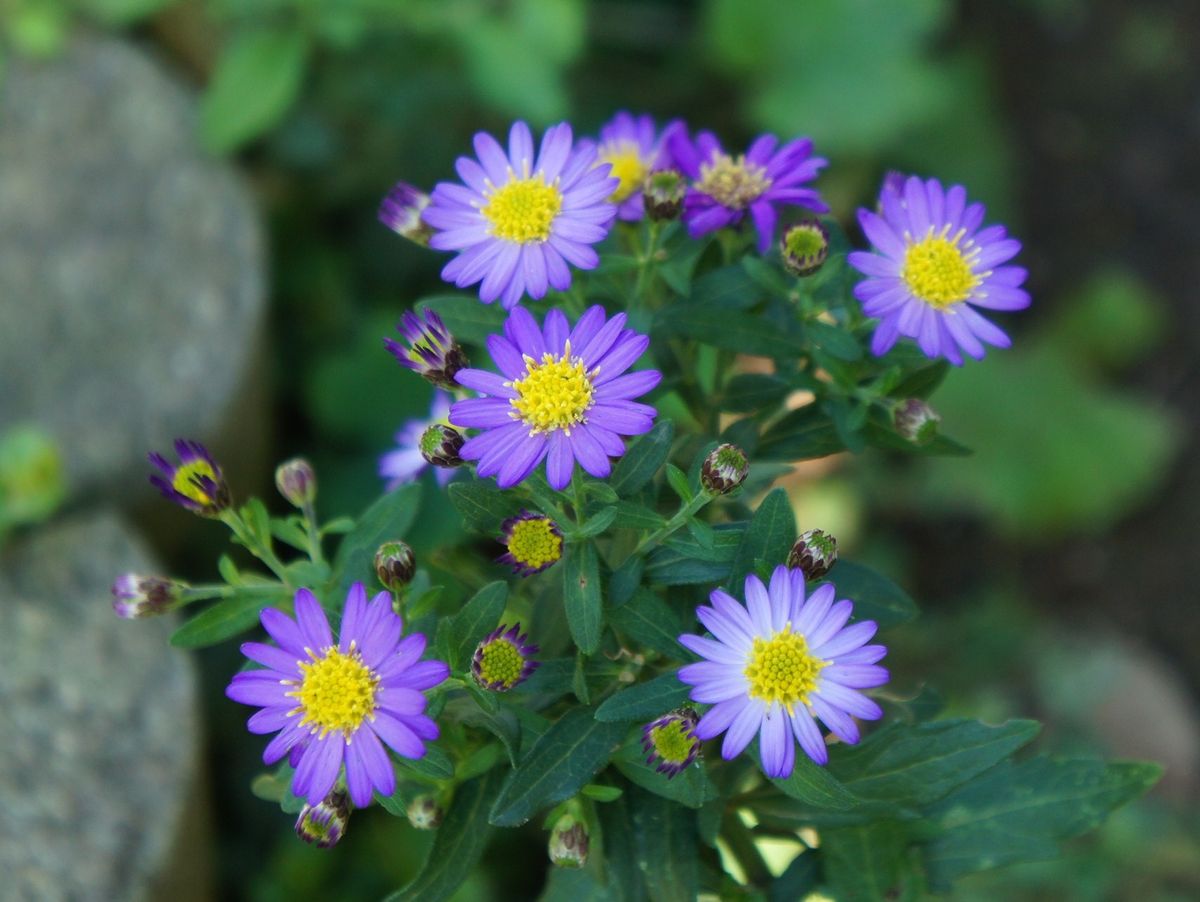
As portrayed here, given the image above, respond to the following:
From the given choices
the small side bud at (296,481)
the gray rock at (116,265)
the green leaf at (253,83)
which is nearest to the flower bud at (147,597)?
the small side bud at (296,481)

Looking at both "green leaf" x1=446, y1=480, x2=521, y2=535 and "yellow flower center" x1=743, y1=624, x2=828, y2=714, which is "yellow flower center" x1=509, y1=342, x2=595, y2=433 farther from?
"yellow flower center" x1=743, y1=624, x2=828, y2=714

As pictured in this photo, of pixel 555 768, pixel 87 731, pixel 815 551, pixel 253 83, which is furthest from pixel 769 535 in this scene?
pixel 253 83

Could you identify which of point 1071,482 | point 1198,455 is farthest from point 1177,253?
point 1071,482

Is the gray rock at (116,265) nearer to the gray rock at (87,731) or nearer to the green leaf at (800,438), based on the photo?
the gray rock at (87,731)

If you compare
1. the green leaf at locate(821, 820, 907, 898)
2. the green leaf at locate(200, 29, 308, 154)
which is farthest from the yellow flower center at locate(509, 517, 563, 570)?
the green leaf at locate(200, 29, 308, 154)

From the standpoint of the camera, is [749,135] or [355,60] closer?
[355,60]

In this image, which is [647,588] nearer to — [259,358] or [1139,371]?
[259,358]

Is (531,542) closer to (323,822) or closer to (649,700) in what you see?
(649,700)
